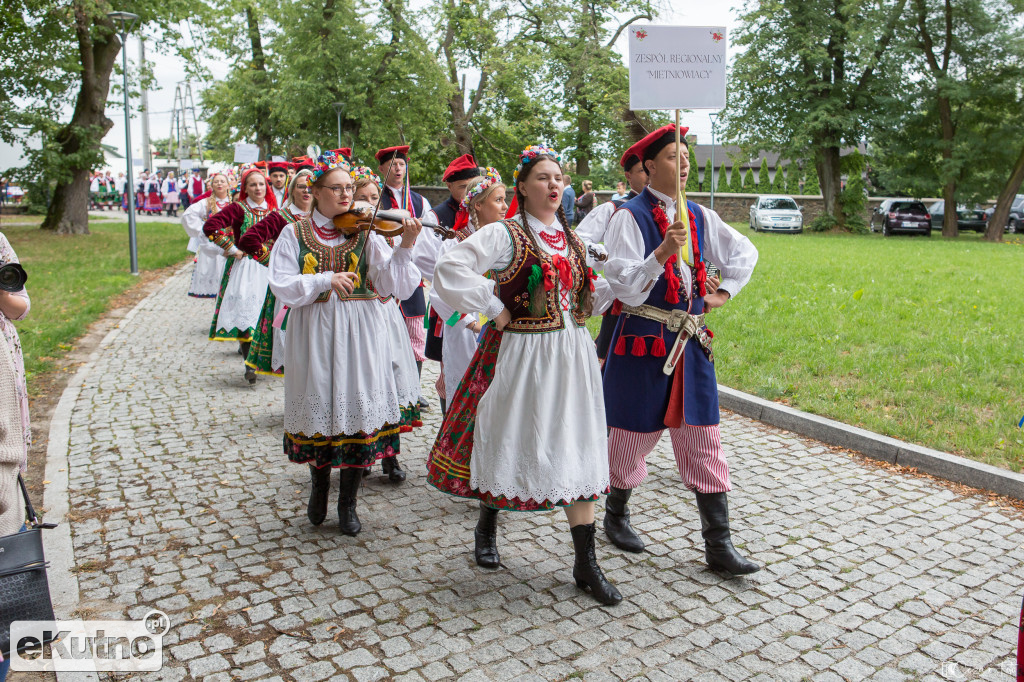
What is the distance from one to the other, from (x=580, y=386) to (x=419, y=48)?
27.8 meters

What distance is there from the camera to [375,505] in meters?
5.35

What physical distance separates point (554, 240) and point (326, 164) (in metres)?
1.50

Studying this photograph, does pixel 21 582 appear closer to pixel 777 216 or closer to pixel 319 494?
pixel 319 494

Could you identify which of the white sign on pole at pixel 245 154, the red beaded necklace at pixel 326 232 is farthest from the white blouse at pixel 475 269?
the white sign on pole at pixel 245 154

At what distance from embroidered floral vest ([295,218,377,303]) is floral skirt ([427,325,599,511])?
3.13 ft

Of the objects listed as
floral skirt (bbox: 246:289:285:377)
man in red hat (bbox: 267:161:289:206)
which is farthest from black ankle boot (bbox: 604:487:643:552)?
man in red hat (bbox: 267:161:289:206)

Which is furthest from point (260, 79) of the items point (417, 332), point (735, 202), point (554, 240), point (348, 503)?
point (554, 240)

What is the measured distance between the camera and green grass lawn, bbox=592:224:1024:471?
6.54 meters

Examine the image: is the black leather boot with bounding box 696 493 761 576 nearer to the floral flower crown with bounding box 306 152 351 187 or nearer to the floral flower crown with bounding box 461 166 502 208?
the floral flower crown with bounding box 461 166 502 208

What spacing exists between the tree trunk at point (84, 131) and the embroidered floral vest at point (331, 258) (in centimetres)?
2283

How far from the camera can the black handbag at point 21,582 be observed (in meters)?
2.93

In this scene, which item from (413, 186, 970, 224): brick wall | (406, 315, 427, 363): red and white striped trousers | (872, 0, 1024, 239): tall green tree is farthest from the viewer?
(413, 186, 970, 224): brick wall

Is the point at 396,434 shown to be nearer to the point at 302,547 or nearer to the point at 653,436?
the point at 302,547

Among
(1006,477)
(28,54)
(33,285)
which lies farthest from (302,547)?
(28,54)
